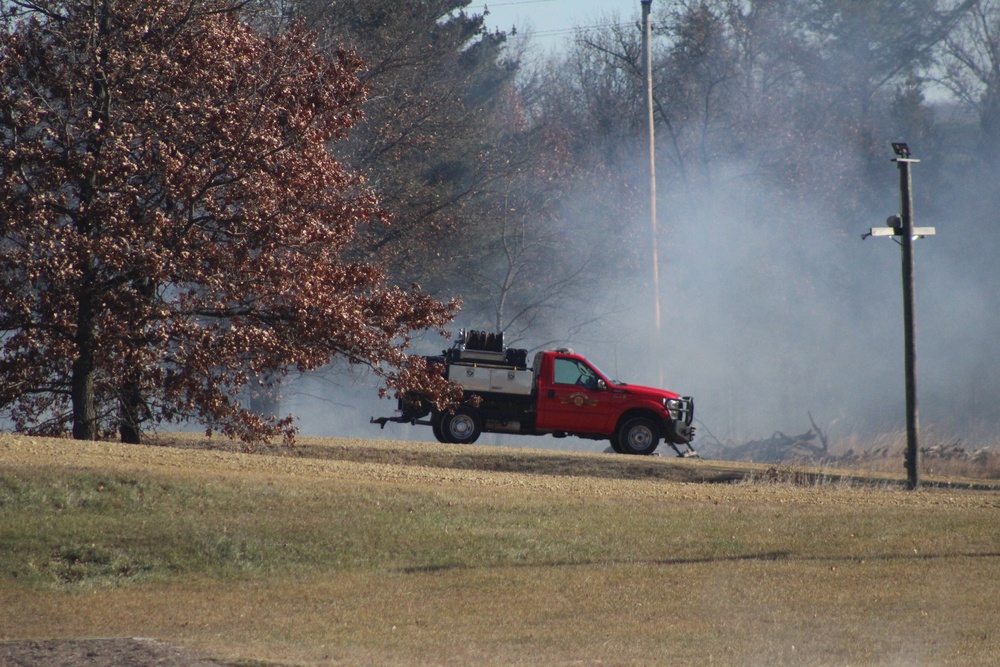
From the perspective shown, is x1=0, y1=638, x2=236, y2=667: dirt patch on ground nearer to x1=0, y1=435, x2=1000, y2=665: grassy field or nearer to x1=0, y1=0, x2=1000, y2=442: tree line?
x1=0, y1=435, x2=1000, y2=665: grassy field

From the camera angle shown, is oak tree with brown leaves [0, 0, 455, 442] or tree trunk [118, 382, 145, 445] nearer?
oak tree with brown leaves [0, 0, 455, 442]

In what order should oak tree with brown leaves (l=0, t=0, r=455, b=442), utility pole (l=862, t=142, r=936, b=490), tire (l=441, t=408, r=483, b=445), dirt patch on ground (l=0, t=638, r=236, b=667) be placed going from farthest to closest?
tire (l=441, t=408, r=483, b=445)
utility pole (l=862, t=142, r=936, b=490)
oak tree with brown leaves (l=0, t=0, r=455, b=442)
dirt patch on ground (l=0, t=638, r=236, b=667)

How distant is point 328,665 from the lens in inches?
325

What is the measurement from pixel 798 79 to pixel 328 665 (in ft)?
147

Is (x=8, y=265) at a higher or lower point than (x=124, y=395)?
higher

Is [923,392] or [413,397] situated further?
[923,392]

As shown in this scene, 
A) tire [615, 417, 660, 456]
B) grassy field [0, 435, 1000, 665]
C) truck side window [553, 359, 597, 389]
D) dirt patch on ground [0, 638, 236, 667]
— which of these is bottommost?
dirt patch on ground [0, 638, 236, 667]

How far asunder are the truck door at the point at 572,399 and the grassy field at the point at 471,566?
605 centimetres

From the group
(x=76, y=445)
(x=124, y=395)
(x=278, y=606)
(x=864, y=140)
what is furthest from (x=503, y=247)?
(x=278, y=606)

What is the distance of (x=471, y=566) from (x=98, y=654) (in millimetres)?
4238

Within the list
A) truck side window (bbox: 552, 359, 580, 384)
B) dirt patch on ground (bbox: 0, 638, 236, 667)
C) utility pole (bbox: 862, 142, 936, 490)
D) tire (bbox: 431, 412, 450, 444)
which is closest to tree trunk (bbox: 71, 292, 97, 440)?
tire (bbox: 431, 412, 450, 444)

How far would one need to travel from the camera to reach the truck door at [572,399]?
22312mm

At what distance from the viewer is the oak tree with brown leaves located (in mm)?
16469

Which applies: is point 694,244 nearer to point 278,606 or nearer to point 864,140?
point 864,140
